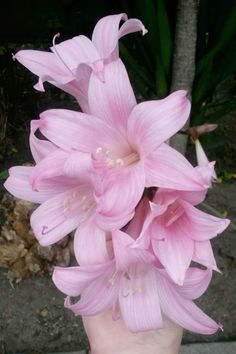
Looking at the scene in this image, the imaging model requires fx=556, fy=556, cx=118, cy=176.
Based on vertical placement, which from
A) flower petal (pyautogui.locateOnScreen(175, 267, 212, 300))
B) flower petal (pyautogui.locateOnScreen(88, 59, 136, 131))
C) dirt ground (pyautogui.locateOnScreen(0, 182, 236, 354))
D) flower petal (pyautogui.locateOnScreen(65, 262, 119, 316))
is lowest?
dirt ground (pyautogui.locateOnScreen(0, 182, 236, 354))

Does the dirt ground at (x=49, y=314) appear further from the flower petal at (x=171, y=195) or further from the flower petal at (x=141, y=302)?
the flower petal at (x=171, y=195)

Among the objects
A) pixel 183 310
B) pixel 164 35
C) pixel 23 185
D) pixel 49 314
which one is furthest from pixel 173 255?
pixel 49 314

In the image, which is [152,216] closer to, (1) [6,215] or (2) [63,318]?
(2) [63,318]

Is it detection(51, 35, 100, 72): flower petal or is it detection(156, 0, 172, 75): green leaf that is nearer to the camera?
detection(51, 35, 100, 72): flower petal

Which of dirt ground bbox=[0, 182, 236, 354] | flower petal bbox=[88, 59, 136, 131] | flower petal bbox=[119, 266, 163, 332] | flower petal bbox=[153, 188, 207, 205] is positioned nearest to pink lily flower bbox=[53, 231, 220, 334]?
flower petal bbox=[119, 266, 163, 332]

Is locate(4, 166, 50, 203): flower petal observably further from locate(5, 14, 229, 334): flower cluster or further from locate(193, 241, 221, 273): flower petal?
locate(193, 241, 221, 273): flower petal

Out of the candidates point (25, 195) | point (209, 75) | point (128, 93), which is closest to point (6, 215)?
point (209, 75)

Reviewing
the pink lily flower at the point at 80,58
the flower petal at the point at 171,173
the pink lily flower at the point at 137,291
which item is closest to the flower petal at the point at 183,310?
the pink lily flower at the point at 137,291

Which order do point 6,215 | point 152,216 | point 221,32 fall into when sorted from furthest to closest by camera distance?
point 6,215
point 221,32
point 152,216
